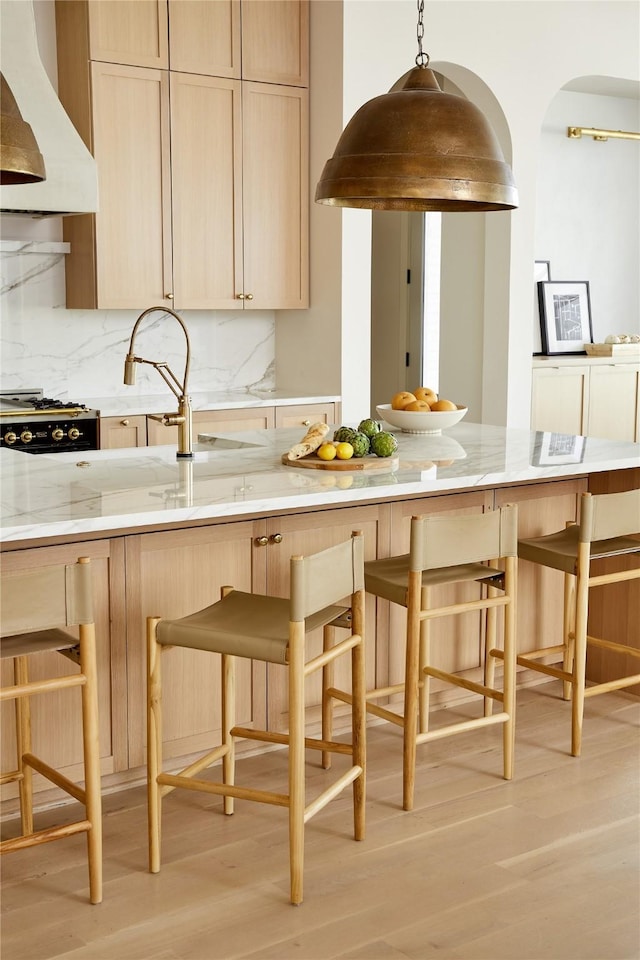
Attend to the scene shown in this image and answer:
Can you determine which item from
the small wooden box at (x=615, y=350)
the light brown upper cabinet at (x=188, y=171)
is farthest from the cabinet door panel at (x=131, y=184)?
the small wooden box at (x=615, y=350)

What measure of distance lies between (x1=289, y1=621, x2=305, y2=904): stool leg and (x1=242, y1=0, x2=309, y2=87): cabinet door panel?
3.72 meters

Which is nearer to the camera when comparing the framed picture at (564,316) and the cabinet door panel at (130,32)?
the cabinet door panel at (130,32)

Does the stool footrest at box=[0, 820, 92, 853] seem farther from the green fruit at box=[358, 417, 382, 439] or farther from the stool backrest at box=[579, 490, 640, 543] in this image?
the stool backrest at box=[579, 490, 640, 543]

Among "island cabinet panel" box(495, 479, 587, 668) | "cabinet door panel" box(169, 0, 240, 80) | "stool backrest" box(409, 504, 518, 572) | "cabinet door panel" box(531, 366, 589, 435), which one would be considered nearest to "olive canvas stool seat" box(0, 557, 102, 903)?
"stool backrest" box(409, 504, 518, 572)

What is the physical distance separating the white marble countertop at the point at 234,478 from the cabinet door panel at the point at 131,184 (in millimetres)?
1478

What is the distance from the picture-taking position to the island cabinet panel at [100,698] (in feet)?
9.46

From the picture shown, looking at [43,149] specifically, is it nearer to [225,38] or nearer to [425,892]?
[225,38]

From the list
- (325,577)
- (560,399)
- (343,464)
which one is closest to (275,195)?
(560,399)

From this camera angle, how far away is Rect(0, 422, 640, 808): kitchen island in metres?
2.79

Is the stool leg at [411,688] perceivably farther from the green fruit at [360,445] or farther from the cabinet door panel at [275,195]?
the cabinet door panel at [275,195]

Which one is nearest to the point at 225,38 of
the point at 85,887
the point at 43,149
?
the point at 43,149

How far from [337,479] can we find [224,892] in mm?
1179

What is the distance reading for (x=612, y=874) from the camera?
2.69 m

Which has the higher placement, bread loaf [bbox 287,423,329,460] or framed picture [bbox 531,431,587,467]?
bread loaf [bbox 287,423,329,460]
